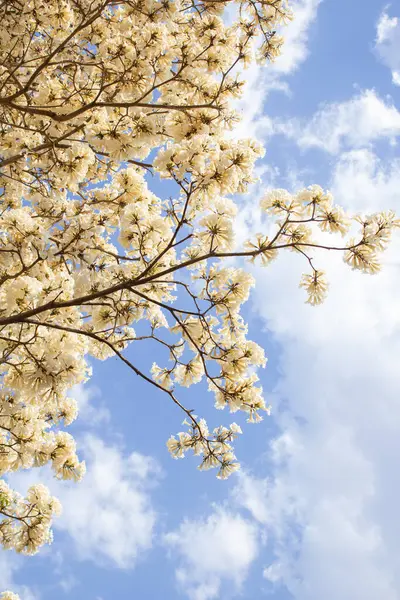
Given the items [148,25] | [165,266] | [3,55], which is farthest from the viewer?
[3,55]

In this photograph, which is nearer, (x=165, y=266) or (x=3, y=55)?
(x=165, y=266)

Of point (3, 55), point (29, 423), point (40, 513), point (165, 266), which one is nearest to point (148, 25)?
point (3, 55)

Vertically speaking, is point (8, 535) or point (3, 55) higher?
point (3, 55)

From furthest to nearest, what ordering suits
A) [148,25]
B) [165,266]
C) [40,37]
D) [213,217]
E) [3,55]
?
[40,37], [3,55], [148,25], [165,266], [213,217]

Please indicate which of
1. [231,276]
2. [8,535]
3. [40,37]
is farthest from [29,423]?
[40,37]

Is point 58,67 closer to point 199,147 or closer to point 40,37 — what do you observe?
point 40,37

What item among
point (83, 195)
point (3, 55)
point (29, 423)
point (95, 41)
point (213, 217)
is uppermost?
point (95, 41)

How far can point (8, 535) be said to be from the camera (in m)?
6.26

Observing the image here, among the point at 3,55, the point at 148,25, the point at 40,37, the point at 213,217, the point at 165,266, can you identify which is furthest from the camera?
the point at 40,37

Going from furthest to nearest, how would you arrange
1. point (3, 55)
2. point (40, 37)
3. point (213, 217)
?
point (40, 37) < point (3, 55) < point (213, 217)

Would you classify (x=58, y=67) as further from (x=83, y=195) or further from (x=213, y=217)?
(x=213, y=217)

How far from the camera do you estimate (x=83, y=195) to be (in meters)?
6.21

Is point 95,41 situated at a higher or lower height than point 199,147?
higher

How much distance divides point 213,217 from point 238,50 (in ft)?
10.1
